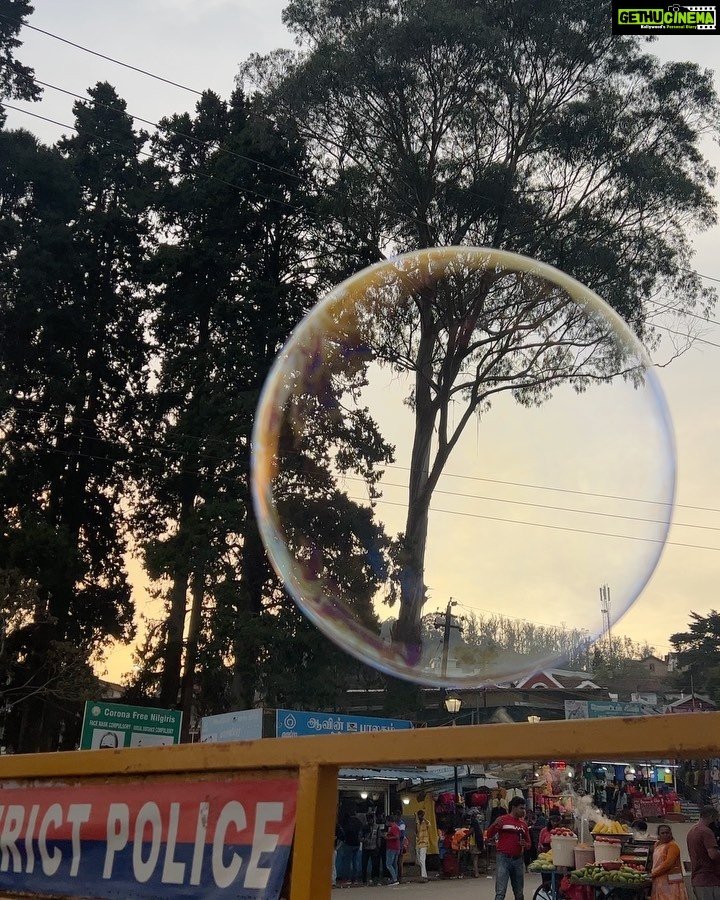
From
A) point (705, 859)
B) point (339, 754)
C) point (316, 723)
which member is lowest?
point (705, 859)

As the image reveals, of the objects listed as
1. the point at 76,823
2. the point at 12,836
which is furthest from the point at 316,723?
the point at 76,823

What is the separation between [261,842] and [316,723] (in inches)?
553

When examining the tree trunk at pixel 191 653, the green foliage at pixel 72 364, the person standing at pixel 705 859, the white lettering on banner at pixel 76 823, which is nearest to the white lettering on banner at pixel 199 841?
the white lettering on banner at pixel 76 823

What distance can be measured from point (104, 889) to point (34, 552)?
22.0 meters

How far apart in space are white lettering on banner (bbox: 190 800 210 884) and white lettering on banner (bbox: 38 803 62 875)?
73 centimetres

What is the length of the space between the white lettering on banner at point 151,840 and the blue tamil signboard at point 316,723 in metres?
12.3

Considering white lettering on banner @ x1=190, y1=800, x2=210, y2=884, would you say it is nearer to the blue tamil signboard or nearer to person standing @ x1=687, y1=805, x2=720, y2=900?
person standing @ x1=687, y1=805, x2=720, y2=900

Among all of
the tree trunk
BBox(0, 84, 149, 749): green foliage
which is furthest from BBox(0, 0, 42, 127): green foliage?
the tree trunk

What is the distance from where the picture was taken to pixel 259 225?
2786cm

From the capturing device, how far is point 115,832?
125 inches

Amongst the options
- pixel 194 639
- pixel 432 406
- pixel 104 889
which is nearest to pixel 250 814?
pixel 104 889

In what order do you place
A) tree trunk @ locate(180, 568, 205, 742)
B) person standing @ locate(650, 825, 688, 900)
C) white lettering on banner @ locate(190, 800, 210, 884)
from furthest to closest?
tree trunk @ locate(180, 568, 205, 742)
person standing @ locate(650, 825, 688, 900)
white lettering on banner @ locate(190, 800, 210, 884)

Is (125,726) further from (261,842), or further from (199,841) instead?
(261,842)

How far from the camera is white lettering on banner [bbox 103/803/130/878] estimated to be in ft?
10.3
